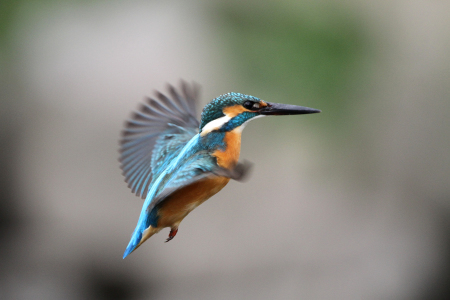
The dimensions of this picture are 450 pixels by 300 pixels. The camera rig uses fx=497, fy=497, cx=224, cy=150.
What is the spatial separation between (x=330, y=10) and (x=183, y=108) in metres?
1.48

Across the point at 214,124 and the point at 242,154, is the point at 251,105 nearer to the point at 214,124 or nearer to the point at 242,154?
the point at 214,124

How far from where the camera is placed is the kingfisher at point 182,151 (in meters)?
0.50

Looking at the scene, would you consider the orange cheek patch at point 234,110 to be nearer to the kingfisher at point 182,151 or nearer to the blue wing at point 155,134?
the kingfisher at point 182,151

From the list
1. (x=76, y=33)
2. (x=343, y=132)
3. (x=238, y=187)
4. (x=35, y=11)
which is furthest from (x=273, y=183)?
(x=35, y=11)

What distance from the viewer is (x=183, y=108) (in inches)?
30.0

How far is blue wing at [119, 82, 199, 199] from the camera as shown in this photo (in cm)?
70

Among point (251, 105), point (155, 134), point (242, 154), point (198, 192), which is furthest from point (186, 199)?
point (242, 154)

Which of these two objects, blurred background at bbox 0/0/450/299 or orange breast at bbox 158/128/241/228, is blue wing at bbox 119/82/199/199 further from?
blurred background at bbox 0/0/450/299

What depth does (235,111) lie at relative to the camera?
1.82 feet

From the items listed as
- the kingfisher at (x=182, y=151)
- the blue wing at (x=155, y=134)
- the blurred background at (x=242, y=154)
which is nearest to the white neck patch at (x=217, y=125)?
the kingfisher at (x=182, y=151)

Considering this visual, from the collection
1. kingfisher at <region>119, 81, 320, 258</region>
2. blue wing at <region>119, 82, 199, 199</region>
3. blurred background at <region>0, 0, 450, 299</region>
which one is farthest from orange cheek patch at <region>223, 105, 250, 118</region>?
blurred background at <region>0, 0, 450, 299</region>

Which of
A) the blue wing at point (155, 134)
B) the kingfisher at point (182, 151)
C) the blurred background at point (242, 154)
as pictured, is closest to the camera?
the kingfisher at point (182, 151)

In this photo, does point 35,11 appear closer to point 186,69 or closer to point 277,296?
point 186,69

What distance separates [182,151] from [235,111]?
110 millimetres
